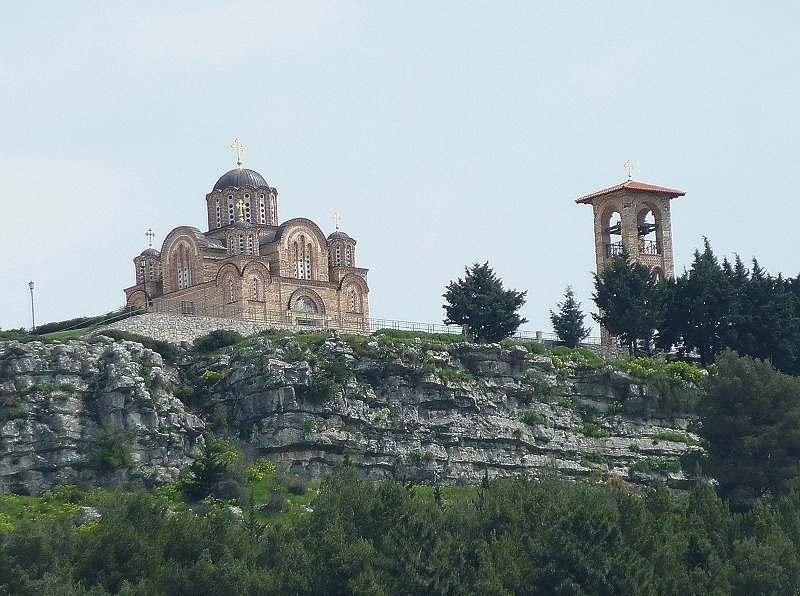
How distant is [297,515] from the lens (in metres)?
63.1

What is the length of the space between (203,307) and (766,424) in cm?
2333

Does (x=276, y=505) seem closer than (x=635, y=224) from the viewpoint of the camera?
Yes

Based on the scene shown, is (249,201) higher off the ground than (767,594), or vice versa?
(249,201)

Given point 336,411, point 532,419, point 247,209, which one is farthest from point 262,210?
point 532,419

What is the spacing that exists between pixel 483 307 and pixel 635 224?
12.3 m

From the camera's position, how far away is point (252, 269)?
80375 mm

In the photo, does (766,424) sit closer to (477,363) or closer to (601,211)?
(477,363)

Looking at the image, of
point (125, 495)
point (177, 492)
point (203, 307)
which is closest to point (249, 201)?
point (203, 307)

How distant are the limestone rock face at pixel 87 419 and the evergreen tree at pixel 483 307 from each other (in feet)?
42.7

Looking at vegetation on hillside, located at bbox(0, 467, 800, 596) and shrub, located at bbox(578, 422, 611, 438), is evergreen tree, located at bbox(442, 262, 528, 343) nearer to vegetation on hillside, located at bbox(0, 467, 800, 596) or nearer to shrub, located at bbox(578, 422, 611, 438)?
shrub, located at bbox(578, 422, 611, 438)

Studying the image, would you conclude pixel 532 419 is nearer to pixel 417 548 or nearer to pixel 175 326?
pixel 175 326

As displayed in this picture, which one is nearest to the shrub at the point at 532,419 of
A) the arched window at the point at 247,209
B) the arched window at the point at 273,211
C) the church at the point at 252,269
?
the church at the point at 252,269

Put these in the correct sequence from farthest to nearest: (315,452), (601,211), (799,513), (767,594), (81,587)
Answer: (601,211) < (315,452) < (799,513) < (767,594) < (81,587)

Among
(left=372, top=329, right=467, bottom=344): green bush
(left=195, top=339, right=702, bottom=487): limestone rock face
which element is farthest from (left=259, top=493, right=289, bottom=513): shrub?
(left=372, top=329, right=467, bottom=344): green bush
